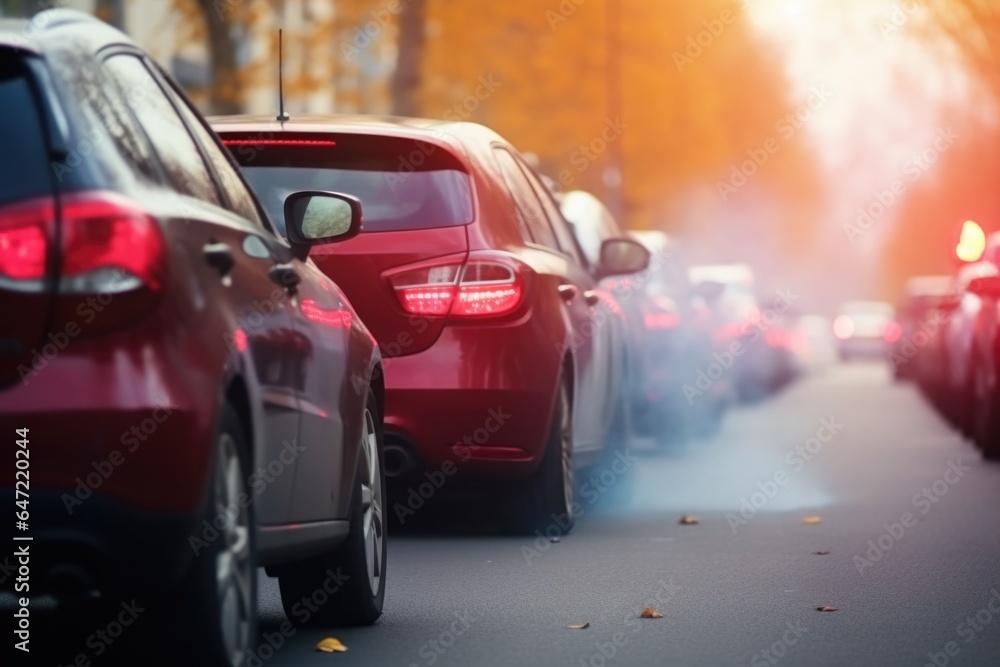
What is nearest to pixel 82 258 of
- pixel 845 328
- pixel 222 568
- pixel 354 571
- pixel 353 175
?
pixel 222 568

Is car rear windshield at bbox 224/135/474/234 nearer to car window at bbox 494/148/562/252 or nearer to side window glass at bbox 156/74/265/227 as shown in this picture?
car window at bbox 494/148/562/252

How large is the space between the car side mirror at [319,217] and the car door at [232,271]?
58 centimetres

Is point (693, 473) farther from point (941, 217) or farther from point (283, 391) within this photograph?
point (941, 217)

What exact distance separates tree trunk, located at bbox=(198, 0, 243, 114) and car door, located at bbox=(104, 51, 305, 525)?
75.2ft

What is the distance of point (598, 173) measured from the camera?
56.3 meters

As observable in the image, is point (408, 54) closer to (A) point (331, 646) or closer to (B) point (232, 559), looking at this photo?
(A) point (331, 646)

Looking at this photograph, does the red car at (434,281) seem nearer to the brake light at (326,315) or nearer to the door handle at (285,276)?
the brake light at (326,315)

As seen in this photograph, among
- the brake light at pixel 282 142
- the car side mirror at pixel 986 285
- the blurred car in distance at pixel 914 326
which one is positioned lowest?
the blurred car in distance at pixel 914 326

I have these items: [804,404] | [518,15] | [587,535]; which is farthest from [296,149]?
[518,15]

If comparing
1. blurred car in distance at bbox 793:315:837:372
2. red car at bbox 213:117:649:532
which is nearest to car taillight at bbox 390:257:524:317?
red car at bbox 213:117:649:532

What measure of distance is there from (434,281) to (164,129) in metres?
3.93

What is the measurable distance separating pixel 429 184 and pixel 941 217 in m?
85.1

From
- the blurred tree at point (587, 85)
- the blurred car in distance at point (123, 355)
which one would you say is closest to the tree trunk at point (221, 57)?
the blurred tree at point (587, 85)

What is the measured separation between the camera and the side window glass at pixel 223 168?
5.90m
